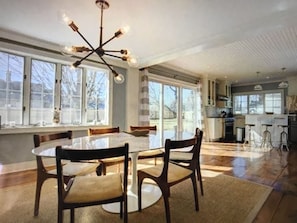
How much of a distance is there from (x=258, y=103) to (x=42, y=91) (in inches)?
337

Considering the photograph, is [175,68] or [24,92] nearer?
[24,92]

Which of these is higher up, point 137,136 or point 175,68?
point 175,68

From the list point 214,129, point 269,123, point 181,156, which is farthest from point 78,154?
point 214,129

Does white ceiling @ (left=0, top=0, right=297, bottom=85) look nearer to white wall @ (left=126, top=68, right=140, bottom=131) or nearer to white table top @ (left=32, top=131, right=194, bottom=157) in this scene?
white wall @ (left=126, top=68, right=140, bottom=131)

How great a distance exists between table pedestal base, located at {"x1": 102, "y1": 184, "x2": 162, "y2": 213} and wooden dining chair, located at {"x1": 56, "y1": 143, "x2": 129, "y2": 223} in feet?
1.92

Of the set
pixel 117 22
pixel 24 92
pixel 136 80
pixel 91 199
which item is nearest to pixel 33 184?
pixel 24 92

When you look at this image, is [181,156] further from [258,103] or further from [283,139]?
[258,103]

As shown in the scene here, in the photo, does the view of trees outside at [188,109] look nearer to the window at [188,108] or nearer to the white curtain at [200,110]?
the window at [188,108]

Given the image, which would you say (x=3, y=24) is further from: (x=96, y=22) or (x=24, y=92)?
(x=96, y=22)

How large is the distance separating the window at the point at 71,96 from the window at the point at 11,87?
76 centimetres

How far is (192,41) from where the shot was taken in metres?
3.69

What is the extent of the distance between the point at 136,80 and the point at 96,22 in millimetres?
2307

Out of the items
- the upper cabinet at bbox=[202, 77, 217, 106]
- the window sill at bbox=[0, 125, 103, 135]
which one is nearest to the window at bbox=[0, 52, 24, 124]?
the window sill at bbox=[0, 125, 103, 135]

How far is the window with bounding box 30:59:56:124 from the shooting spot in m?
3.69
